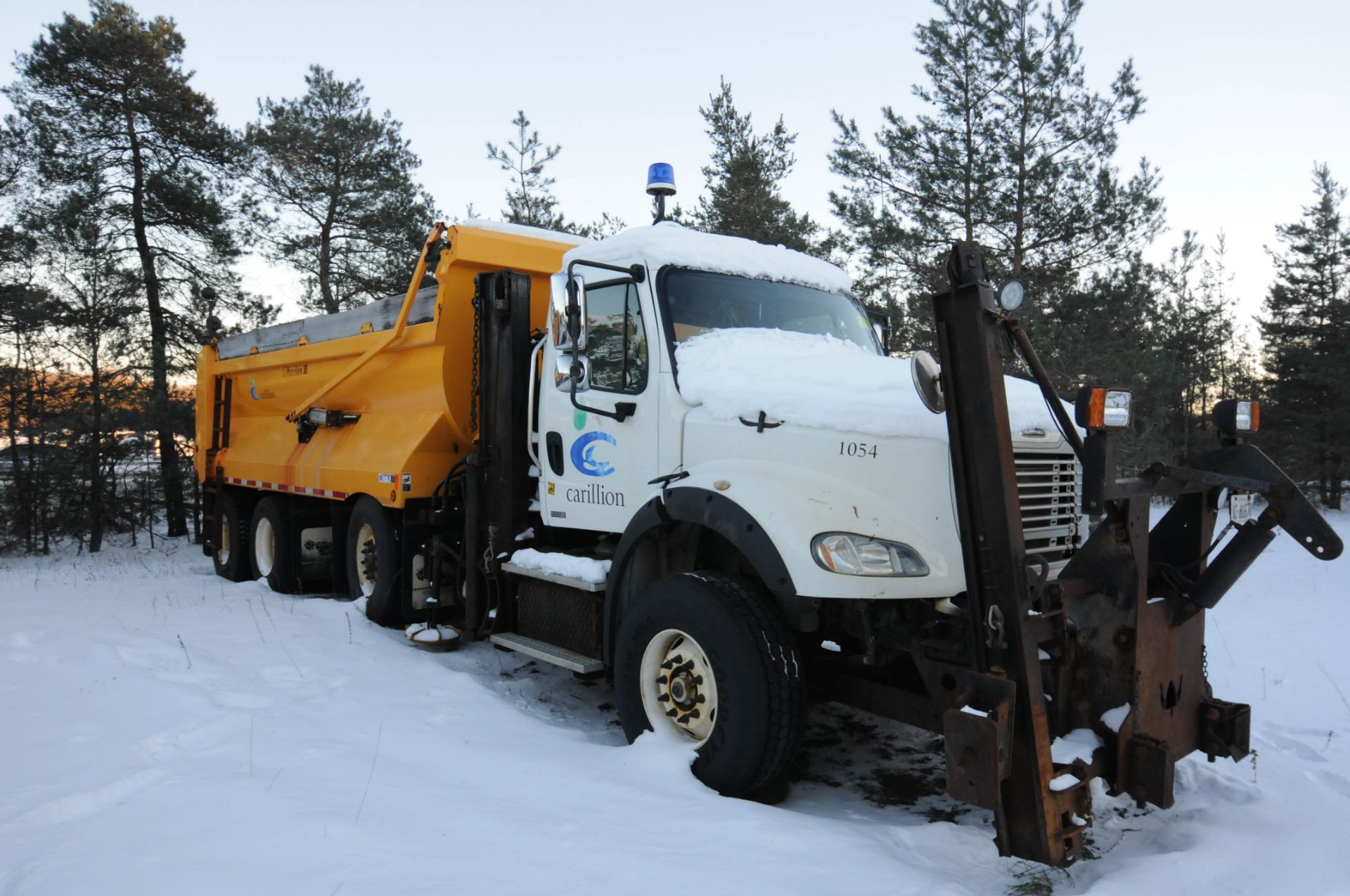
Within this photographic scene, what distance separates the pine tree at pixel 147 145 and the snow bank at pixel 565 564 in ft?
45.6

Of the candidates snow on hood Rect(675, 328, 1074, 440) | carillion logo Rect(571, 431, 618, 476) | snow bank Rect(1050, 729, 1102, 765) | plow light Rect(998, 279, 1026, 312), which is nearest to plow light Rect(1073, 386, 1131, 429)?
plow light Rect(998, 279, 1026, 312)

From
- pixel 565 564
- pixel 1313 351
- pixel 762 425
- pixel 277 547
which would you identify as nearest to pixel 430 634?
pixel 565 564

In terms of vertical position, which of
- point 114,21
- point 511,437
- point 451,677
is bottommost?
point 451,677

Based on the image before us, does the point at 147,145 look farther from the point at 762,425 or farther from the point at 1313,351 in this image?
the point at 1313,351

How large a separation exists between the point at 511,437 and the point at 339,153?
17817 millimetres

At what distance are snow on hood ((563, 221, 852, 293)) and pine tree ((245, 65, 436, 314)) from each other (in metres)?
16.8

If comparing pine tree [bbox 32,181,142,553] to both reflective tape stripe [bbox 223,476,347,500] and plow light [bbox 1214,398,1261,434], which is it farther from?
plow light [bbox 1214,398,1261,434]

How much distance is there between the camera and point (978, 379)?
3.31 metres

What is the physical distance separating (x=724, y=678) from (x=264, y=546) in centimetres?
774

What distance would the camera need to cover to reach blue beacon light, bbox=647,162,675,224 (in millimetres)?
5625

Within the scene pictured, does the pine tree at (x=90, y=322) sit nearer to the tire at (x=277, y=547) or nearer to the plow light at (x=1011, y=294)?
the tire at (x=277, y=547)

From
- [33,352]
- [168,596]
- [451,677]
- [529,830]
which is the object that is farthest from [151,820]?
[33,352]

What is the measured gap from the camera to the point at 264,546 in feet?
32.4

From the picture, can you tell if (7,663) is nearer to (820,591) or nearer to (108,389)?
(820,591)
